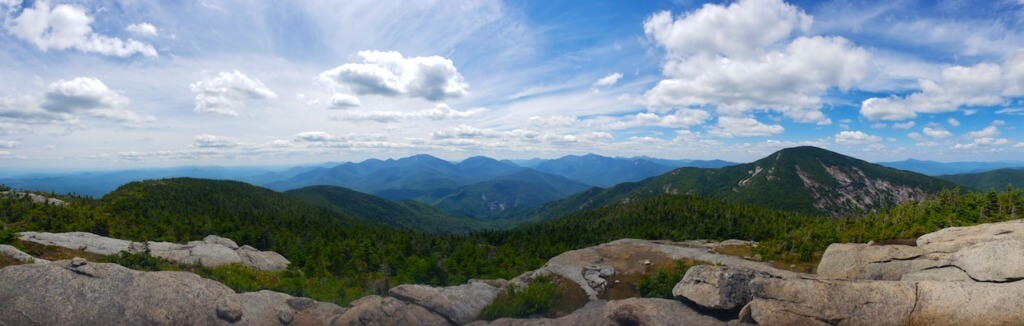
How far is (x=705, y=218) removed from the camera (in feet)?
453

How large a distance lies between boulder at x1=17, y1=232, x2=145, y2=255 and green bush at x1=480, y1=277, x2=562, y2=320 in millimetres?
44204

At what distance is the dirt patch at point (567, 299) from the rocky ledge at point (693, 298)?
2.66m

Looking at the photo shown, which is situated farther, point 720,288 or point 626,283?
point 626,283

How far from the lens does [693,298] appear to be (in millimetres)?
31734

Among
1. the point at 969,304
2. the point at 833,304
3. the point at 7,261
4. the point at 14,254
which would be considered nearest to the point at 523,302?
the point at 833,304

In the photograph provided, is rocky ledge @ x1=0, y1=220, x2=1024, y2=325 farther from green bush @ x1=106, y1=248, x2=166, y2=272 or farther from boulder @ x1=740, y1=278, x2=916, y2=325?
green bush @ x1=106, y1=248, x2=166, y2=272

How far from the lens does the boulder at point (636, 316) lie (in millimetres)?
29547

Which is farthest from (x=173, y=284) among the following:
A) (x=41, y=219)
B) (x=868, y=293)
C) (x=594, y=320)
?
(x=41, y=219)

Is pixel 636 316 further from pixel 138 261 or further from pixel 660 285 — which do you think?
pixel 138 261

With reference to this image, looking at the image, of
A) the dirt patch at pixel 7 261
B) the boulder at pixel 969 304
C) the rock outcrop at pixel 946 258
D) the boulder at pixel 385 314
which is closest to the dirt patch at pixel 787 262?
the rock outcrop at pixel 946 258

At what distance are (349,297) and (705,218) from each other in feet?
430

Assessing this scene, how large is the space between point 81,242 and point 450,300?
4954 centimetres

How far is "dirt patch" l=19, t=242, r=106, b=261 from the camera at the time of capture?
40469 mm

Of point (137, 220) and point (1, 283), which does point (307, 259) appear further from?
point (137, 220)
